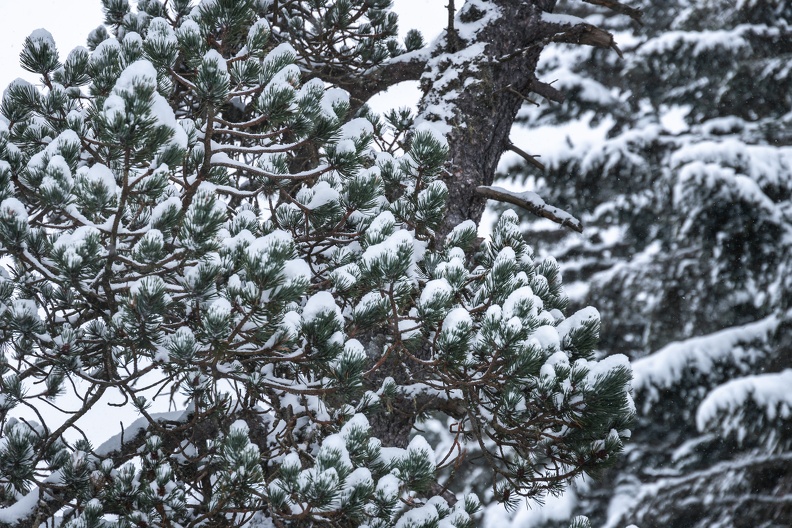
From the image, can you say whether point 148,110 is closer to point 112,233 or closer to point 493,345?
point 112,233

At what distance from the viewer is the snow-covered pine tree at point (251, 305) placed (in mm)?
1878

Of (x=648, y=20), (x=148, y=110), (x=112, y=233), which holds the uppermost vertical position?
(x=648, y=20)

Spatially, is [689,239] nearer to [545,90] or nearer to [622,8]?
[622,8]

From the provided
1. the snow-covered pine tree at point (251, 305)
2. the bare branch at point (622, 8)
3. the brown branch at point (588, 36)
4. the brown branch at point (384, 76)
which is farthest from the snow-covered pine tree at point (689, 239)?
the snow-covered pine tree at point (251, 305)

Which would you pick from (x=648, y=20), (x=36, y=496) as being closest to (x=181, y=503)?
(x=36, y=496)

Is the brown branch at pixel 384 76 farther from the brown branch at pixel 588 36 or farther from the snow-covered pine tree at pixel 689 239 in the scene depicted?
the snow-covered pine tree at pixel 689 239

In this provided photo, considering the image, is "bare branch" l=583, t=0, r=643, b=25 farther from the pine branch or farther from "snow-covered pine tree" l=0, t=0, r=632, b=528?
"snow-covered pine tree" l=0, t=0, r=632, b=528

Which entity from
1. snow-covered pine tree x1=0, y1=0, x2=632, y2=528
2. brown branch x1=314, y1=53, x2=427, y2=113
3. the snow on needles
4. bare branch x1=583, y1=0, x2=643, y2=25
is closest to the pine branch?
snow-covered pine tree x1=0, y1=0, x2=632, y2=528

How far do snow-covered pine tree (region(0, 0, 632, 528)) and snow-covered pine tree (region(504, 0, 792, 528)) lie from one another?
597 cm

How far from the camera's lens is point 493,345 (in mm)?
2086

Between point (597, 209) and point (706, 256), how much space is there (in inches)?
74.4

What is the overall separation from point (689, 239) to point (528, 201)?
21.8 ft

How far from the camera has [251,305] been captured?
5.96 ft

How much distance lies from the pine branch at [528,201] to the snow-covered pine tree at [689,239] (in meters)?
4.96
